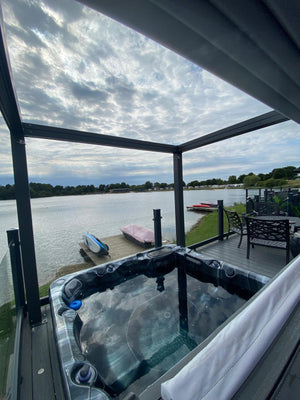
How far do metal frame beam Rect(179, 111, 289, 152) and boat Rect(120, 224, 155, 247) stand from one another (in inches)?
117

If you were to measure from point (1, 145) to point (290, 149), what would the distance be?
5377 mm

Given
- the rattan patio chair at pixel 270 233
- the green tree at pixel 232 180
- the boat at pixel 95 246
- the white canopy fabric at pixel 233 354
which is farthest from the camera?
the green tree at pixel 232 180

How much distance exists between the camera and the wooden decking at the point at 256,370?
565 millimetres

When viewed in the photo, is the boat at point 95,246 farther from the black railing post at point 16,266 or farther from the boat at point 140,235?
the black railing post at point 16,266

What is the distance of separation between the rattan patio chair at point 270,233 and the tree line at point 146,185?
148cm

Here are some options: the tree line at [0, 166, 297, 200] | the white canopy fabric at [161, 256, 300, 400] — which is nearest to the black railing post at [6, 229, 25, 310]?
the tree line at [0, 166, 297, 200]

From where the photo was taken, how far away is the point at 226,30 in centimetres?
74

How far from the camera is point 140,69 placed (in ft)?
4.59

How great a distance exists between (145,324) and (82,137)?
2404mm

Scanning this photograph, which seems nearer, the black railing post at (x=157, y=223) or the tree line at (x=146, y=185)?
the tree line at (x=146, y=185)

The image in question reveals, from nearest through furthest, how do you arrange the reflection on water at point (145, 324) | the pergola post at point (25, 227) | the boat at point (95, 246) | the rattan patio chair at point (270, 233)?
the reflection on water at point (145, 324) < the pergola post at point (25, 227) < the rattan patio chair at point (270, 233) < the boat at point (95, 246)

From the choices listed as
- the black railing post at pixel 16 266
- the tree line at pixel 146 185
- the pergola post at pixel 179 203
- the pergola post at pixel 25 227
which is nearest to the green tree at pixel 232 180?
the tree line at pixel 146 185

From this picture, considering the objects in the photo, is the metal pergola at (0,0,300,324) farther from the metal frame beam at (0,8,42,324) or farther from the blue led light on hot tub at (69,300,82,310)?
the blue led light on hot tub at (69,300,82,310)

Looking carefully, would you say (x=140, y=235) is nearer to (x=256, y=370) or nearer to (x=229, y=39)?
(x=256, y=370)
